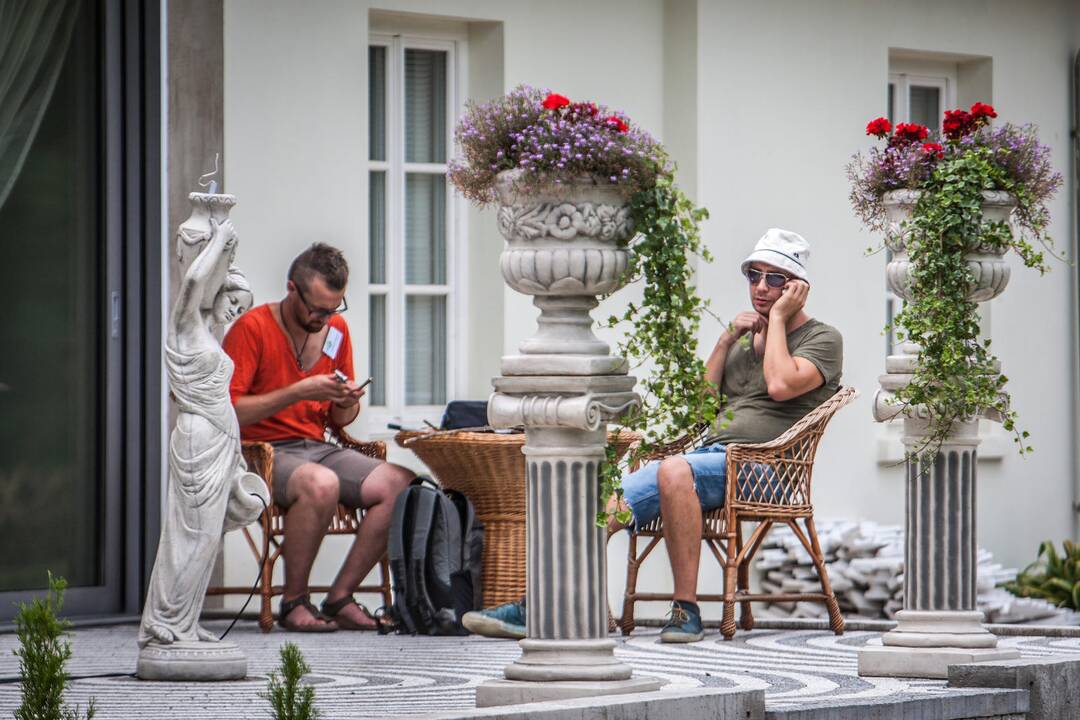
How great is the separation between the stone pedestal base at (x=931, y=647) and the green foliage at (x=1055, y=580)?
3806mm

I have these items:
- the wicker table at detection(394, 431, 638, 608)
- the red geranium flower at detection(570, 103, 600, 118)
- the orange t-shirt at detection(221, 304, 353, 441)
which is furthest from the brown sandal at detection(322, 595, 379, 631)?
the red geranium flower at detection(570, 103, 600, 118)

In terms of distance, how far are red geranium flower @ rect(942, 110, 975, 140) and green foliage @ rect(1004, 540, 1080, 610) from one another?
423 cm

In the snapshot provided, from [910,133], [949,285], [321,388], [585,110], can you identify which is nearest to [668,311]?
[585,110]

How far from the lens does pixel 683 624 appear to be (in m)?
7.22

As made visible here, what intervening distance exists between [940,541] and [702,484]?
1.35 m

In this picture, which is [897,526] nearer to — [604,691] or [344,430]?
[344,430]

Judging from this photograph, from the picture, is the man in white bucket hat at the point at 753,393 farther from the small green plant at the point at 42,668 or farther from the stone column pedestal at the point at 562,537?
the small green plant at the point at 42,668

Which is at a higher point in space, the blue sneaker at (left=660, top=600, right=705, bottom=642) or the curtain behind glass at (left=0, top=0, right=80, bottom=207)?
the curtain behind glass at (left=0, top=0, right=80, bottom=207)

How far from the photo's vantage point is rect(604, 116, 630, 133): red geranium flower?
5.16 m

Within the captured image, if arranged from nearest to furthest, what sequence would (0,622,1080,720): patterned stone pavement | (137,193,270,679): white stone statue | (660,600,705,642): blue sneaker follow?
(0,622,1080,720): patterned stone pavement < (137,193,270,679): white stone statue < (660,600,705,642): blue sneaker

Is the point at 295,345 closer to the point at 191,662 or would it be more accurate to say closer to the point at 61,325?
the point at 61,325

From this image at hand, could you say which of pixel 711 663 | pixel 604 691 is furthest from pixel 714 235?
pixel 604 691

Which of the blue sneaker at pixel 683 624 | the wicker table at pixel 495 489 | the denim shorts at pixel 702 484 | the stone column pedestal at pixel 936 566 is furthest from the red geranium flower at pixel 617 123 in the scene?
the wicker table at pixel 495 489

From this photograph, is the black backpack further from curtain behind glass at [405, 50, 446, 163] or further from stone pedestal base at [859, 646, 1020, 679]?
curtain behind glass at [405, 50, 446, 163]
